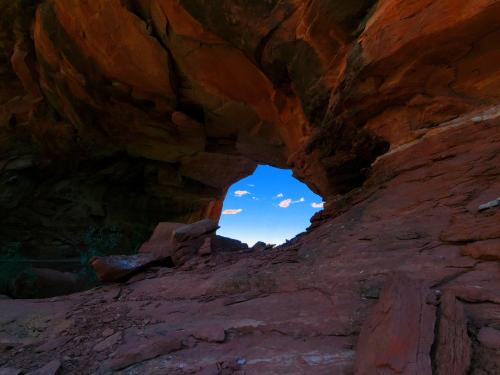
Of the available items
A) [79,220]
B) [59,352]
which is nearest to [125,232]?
[79,220]

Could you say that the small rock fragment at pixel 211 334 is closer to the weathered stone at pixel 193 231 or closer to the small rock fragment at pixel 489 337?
the small rock fragment at pixel 489 337

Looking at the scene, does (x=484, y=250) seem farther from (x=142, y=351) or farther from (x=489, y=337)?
(x=142, y=351)

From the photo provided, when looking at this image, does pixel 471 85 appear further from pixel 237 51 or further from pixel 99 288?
pixel 99 288

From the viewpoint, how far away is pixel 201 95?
12.6 metres

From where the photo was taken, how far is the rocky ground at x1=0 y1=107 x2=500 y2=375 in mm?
2139

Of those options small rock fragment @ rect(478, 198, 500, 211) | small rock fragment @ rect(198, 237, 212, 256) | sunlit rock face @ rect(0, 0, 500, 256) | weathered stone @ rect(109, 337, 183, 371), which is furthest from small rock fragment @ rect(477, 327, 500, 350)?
small rock fragment @ rect(198, 237, 212, 256)

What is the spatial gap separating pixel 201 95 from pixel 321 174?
22.9 ft

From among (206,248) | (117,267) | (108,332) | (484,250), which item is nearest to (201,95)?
(206,248)

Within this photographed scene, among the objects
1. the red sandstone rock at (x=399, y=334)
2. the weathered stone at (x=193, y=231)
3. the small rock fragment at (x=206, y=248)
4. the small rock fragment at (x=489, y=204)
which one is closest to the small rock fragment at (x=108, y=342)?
the red sandstone rock at (x=399, y=334)

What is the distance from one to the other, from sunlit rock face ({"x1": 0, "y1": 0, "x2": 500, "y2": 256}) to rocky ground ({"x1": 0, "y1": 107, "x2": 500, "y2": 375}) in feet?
3.53

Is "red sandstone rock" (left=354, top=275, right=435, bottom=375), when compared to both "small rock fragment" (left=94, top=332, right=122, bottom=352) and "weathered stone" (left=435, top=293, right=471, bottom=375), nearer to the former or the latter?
"weathered stone" (left=435, top=293, right=471, bottom=375)

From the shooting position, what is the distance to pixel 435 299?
2.34 m

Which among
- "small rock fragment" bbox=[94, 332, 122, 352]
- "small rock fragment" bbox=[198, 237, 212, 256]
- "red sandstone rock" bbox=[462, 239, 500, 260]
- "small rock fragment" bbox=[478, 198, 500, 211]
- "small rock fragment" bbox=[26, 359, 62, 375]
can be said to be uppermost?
"small rock fragment" bbox=[478, 198, 500, 211]

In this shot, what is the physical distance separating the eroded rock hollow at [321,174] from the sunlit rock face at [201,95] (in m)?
0.04
